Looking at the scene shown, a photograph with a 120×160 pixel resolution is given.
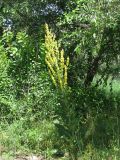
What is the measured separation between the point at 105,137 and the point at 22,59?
2.99 metres

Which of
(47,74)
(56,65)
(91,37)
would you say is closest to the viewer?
(56,65)

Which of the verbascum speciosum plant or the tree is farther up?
the tree

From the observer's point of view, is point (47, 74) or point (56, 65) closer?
point (56, 65)

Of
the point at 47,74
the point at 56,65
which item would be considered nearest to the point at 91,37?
the point at 47,74

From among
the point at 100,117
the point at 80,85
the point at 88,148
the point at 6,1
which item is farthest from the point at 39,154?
the point at 6,1

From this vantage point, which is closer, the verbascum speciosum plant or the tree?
the verbascum speciosum plant

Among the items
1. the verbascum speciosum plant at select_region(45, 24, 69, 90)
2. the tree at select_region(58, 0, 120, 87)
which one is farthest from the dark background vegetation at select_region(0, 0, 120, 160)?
the verbascum speciosum plant at select_region(45, 24, 69, 90)

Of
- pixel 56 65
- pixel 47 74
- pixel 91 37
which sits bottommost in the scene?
pixel 56 65

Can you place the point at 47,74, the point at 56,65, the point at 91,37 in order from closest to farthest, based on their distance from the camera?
the point at 56,65 < the point at 91,37 < the point at 47,74

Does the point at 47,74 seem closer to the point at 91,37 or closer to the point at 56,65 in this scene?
the point at 91,37

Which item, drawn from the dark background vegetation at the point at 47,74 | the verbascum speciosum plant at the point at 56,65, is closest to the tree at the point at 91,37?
the dark background vegetation at the point at 47,74

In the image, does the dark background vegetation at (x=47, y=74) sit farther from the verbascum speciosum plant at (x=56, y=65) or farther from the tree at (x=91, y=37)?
the verbascum speciosum plant at (x=56, y=65)

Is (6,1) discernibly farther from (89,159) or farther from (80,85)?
(89,159)

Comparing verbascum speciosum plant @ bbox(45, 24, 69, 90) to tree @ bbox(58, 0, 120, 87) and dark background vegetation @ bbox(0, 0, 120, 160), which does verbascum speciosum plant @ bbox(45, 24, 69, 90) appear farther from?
tree @ bbox(58, 0, 120, 87)
